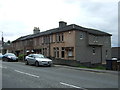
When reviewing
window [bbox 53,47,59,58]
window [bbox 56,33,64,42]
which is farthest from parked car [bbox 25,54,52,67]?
window [bbox 53,47,59,58]

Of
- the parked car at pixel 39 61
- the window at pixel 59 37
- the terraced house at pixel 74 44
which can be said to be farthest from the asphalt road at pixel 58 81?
the window at pixel 59 37

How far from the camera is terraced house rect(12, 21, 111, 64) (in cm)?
3544

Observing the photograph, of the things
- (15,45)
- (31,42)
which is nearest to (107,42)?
(31,42)

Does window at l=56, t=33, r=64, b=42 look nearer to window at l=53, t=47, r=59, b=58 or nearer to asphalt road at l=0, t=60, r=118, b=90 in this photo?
window at l=53, t=47, r=59, b=58

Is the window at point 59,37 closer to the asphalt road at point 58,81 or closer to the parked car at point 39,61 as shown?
the parked car at point 39,61

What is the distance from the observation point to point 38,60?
22.8 metres

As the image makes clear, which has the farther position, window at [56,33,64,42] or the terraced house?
window at [56,33,64,42]

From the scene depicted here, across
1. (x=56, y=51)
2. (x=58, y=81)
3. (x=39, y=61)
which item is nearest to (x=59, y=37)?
(x=56, y=51)

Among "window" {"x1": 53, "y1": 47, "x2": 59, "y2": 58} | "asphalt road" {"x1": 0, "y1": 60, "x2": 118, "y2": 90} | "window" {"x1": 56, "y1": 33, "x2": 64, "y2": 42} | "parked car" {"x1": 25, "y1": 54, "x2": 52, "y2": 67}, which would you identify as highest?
"window" {"x1": 56, "y1": 33, "x2": 64, "y2": 42}

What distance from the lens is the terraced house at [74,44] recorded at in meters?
35.4

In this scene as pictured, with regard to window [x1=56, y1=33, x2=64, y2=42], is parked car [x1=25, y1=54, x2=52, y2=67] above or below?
below

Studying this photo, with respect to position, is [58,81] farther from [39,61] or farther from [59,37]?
[59,37]

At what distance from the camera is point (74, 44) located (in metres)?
34.8

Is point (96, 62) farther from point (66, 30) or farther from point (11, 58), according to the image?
point (11, 58)
